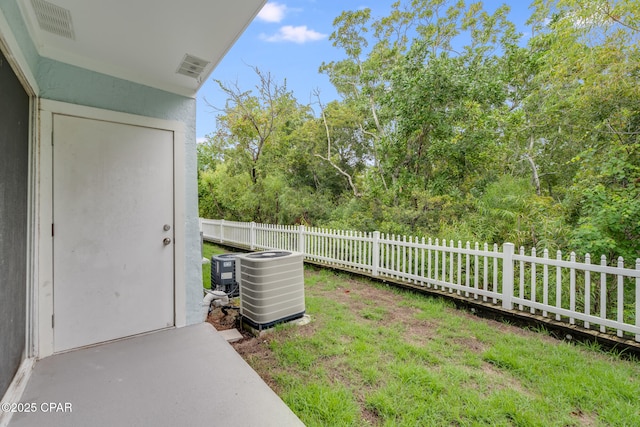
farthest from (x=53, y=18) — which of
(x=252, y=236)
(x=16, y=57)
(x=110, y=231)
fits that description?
(x=252, y=236)

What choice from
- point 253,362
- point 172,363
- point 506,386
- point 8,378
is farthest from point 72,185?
point 506,386

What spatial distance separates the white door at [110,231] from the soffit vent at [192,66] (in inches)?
23.4

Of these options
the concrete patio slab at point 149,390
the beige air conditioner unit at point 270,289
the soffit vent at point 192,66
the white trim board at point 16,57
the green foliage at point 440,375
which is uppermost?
the soffit vent at point 192,66

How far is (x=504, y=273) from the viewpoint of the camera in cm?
339

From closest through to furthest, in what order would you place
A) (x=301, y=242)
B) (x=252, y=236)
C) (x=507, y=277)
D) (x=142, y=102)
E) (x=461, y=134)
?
(x=142, y=102) → (x=507, y=277) → (x=301, y=242) → (x=461, y=134) → (x=252, y=236)

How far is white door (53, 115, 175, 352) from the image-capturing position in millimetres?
2164

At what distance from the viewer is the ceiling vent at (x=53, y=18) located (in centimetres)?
163

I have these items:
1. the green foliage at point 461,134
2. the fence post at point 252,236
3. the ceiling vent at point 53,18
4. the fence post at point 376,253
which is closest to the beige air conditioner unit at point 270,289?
the fence post at point 376,253

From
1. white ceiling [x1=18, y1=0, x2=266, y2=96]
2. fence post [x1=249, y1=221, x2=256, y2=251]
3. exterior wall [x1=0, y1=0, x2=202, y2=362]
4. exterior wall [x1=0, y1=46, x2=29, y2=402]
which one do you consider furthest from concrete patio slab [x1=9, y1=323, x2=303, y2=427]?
fence post [x1=249, y1=221, x2=256, y2=251]

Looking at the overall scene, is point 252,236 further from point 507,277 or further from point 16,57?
point 16,57

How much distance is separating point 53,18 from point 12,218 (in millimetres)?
1274

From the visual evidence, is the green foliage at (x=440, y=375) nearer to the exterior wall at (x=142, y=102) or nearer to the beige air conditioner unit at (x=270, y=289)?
the beige air conditioner unit at (x=270, y=289)

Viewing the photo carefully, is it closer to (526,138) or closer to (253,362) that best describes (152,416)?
(253,362)

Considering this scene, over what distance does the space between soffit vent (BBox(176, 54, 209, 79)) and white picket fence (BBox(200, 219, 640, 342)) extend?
359 cm
